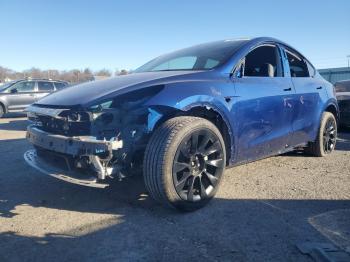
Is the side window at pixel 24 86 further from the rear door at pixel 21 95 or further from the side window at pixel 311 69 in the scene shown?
the side window at pixel 311 69

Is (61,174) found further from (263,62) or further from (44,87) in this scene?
(44,87)

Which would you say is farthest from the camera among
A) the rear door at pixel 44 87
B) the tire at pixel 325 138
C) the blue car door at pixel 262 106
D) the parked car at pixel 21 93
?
the rear door at pixel 44 87

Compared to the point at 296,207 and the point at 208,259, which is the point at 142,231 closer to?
the point at 208,259

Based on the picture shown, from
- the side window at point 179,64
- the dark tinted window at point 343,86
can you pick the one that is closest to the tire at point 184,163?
the side window at point 179,64

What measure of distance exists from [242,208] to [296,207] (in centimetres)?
54

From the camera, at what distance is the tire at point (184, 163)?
11.5 ft

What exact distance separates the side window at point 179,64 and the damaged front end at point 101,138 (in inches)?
44.6

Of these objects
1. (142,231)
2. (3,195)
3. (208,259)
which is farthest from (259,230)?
(3,195)

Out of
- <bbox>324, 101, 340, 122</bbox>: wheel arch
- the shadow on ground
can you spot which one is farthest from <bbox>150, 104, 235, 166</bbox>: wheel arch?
<bbox>324, 101, 340, 122</bbox>: wheel arch

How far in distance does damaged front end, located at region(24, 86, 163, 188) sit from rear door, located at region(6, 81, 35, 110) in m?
12.2

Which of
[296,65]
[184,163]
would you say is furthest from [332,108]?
[184,163]

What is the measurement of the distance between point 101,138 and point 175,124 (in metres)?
0.69

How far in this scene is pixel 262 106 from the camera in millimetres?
4484

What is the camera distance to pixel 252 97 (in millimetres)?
4367
